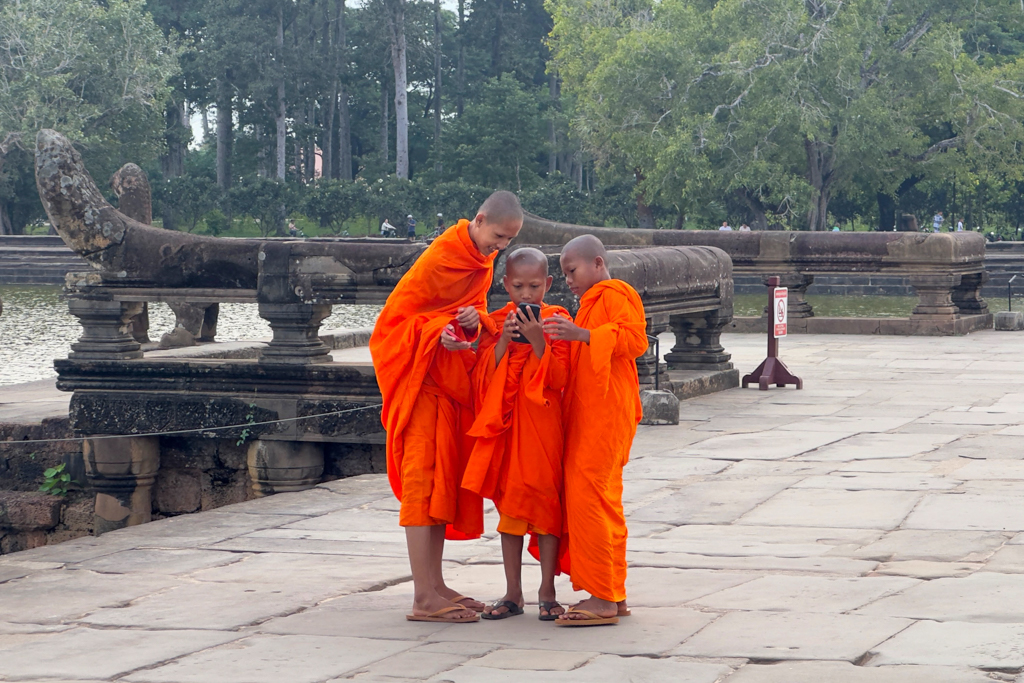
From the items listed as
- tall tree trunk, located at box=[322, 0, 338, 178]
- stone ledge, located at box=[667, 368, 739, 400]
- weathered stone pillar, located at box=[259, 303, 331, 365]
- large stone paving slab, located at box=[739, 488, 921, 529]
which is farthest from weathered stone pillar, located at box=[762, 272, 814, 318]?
tall tree trunk, located at box=[322, 0, 338, 178]

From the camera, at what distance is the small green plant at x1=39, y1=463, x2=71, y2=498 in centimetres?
841

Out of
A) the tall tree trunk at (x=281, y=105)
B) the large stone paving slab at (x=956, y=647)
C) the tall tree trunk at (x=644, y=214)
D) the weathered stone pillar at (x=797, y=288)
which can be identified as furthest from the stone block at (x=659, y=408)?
the tall tree trunk at (x=281, y=105)

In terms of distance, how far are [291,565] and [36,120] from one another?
123 feet

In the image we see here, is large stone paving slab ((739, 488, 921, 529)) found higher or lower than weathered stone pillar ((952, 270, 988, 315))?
lower

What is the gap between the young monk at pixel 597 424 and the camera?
4066mm

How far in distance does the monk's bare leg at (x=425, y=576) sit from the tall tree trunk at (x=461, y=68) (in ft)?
171

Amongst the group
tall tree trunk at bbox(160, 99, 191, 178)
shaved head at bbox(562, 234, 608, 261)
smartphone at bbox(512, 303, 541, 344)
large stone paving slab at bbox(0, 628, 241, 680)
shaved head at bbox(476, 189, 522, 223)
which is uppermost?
tall tree trunk at bbox(160, 99, 191, 178)

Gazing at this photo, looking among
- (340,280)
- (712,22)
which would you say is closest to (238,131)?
(712,22)

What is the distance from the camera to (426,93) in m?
61.2

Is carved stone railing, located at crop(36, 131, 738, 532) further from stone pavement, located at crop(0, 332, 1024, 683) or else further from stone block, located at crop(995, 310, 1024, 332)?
stone block, located at crop(995, 310, 1024, 332)

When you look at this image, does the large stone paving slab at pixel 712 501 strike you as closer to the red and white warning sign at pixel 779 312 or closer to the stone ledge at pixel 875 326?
the red and white warning sign at pixel 779 312

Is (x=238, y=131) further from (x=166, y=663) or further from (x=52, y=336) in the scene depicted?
(x=166, y=663)

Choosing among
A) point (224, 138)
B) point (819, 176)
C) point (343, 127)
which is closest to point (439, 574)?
point (819, 176)

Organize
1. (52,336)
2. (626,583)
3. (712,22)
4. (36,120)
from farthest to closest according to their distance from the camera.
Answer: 1. (36,120)
2. (712,22)
3. (52,336)
4. (626,583)
